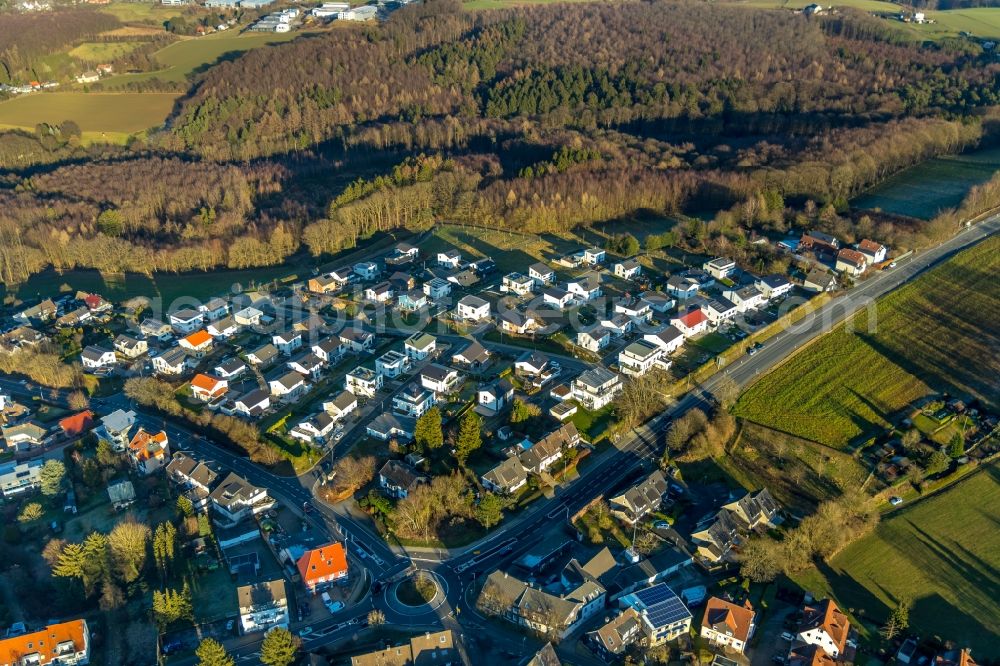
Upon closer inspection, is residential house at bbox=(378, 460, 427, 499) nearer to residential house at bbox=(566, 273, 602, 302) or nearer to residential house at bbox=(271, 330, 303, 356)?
residential house at bbox=(271, 330, 303, 356)

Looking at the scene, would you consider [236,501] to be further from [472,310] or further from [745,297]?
[745,297]

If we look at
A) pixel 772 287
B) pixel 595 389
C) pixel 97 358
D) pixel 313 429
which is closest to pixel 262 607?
pixel 313 429

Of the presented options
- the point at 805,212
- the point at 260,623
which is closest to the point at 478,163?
the point at 805,212

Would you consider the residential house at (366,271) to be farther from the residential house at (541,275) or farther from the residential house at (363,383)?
the residential house at (363,383)

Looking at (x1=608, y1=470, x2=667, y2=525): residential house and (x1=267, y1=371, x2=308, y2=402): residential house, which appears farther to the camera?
(x1=267, y1=371, x2=308, y2=402): residential house

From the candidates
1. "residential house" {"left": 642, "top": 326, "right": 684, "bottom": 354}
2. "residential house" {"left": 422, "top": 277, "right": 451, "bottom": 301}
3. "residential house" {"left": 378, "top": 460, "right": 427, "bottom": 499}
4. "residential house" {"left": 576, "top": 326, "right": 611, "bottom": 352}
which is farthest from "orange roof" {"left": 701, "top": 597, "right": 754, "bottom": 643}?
"residential house" {"left": 422, "top": 277, "right": 451, "bottom": 301}

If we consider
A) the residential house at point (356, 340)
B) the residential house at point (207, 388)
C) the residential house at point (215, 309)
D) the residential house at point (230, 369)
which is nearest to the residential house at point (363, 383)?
the residential house at point (356, 340)
